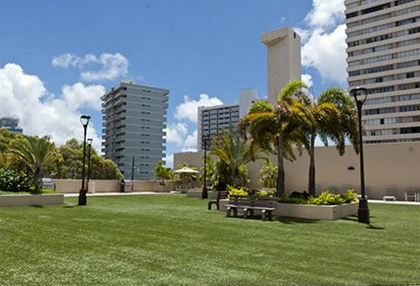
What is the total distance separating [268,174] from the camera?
99.5ft

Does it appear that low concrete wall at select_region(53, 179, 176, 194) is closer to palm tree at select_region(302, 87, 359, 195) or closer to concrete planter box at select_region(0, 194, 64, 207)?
concrete planter box at select_region(0, 194, 64, 207)

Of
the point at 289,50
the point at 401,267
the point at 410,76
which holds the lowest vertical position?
the point at 401,267

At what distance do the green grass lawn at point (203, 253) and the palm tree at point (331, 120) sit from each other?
5383 millimetres

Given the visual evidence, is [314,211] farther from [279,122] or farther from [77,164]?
[77,164]

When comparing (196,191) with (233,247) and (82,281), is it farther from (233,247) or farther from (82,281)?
(82,281)

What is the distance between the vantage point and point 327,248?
858 cm

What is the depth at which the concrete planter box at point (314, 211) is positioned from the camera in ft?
46.7

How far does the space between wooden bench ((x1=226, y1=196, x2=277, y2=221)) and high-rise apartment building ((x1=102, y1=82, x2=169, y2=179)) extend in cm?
11329

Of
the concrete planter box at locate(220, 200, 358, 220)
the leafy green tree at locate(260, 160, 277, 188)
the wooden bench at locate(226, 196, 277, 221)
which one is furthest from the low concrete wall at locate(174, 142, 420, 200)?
the wooden bench at locate(226, 196, 277, 221)

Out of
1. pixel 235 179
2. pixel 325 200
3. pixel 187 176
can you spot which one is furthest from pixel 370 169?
pixel 187 176

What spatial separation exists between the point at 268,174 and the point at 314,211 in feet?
52.1

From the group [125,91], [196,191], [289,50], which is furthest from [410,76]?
[125,91]

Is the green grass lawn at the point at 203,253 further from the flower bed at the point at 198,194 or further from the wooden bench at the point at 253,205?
the flower bed at the point at 198,194

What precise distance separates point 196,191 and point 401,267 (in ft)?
74.9
